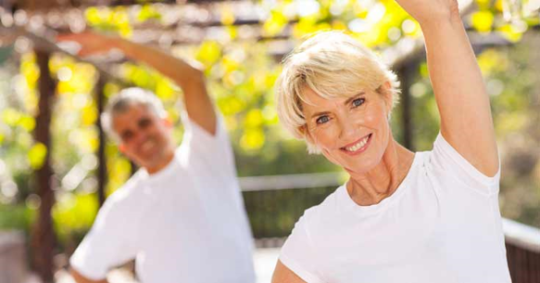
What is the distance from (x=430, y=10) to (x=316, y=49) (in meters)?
0.29

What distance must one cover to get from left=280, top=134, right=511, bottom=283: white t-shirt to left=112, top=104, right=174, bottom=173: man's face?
1.53m

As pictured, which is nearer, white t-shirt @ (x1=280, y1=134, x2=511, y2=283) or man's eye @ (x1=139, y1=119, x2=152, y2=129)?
white t-shirt @ (x1=280, y1=134, x2=511, y2=283)

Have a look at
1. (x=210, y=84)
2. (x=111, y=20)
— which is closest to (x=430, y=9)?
(x=111, y=20)

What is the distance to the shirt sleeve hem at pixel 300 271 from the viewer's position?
71.6 inches

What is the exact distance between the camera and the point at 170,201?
3109mm

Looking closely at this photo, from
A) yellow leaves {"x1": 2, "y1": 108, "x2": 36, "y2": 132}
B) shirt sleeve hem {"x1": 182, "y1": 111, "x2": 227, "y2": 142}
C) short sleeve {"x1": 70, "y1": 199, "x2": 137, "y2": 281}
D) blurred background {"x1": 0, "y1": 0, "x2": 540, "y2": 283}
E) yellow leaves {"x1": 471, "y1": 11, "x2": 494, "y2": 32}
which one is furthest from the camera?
yellow leaves {"x1": 2, "y1": 108, "x2": 36, "y2": 132}

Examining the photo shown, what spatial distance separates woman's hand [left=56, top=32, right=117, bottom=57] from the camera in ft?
10.8

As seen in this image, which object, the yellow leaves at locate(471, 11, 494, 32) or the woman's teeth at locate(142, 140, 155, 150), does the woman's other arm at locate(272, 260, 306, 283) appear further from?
the yellow leaves at locate(471, 11, 494, 32)

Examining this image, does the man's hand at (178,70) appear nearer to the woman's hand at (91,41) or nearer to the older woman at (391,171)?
the woman's hand at (91,41)

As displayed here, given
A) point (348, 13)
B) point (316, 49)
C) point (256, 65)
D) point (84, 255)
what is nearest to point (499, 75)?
point (256, 65)

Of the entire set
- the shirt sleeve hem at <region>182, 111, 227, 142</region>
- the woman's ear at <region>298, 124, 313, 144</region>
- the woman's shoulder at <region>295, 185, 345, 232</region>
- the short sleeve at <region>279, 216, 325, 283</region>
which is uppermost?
the woman's ear at <region>298, 124, 313, 144</region>

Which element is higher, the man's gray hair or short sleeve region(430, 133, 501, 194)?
short sleeve region(430, 133, 501, 194)

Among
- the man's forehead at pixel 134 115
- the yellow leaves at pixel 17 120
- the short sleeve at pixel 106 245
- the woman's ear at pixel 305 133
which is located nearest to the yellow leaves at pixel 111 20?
the yellow leaves at pixel 17 120

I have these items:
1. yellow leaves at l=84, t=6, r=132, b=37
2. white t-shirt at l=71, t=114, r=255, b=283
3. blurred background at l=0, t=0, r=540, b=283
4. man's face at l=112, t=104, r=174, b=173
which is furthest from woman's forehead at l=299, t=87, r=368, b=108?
yellow leaves at l=84, t=6, r=132, b=37
